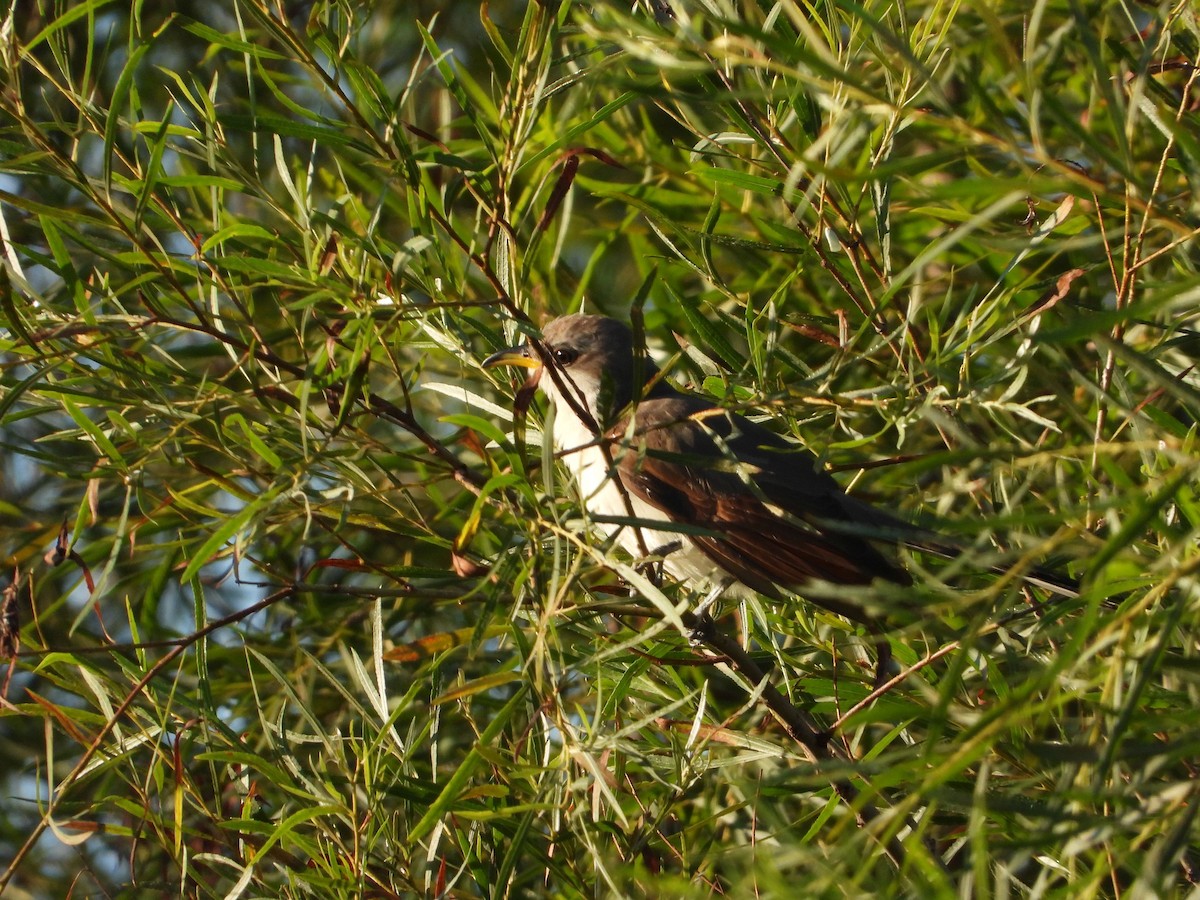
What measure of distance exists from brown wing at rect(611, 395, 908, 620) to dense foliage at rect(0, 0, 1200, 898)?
175mm

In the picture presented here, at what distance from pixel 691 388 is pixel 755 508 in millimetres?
391

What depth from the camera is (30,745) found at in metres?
4.57

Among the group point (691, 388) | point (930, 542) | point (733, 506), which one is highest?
point (930, 542)

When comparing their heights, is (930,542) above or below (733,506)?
above

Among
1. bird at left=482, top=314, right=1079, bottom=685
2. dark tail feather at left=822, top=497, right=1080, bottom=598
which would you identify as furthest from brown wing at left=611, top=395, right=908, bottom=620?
dark tail feather at left=822, top=497, right=1080, bottom=598

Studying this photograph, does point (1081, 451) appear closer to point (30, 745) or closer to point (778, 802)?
point (778, 802)

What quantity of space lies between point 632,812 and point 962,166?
238cm

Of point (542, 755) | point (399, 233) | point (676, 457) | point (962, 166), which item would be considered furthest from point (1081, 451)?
point (399, 233)

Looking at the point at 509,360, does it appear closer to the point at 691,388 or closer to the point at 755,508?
the point at 691,388

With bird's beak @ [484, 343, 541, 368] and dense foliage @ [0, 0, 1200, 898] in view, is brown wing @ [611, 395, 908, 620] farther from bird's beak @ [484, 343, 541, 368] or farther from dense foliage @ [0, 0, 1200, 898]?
bird's beak @ [484, 343, 541, 368]

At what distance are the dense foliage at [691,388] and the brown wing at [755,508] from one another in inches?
6.9

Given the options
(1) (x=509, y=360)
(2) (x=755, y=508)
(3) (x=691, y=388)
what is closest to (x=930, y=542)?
(2) (x=755, y=508)

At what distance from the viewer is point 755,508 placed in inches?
132

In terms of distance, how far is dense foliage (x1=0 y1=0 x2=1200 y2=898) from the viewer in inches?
53.7
